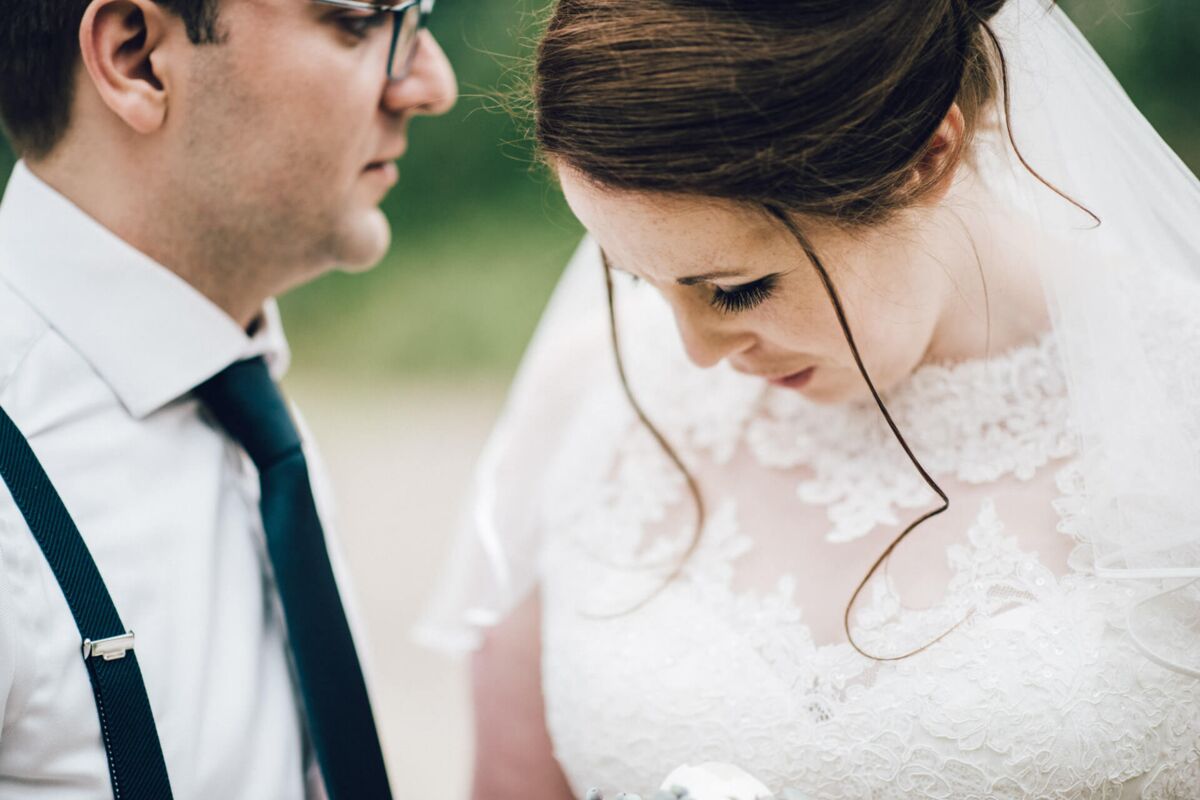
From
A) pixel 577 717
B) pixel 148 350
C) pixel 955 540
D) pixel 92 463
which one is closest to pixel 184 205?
pixel 148 350

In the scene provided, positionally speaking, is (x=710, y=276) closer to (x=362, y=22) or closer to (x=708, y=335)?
(x=708, y=335)

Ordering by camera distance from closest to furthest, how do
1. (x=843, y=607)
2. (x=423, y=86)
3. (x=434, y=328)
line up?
(x=843, y=607) → (x=423, y=86) → (x=434, y=328)

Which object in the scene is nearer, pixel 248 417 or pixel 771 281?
pixel 771 281

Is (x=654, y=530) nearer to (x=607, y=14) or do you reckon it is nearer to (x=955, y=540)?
(x=955, y=540)

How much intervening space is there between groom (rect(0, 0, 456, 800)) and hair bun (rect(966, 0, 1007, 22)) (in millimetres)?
1034

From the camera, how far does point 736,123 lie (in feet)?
4.67

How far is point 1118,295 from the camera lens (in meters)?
1.69

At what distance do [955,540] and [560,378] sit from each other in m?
0.94

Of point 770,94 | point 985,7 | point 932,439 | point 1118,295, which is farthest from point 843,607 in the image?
point 985,7

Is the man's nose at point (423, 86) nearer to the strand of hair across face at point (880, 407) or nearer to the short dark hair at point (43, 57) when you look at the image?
the short dark hair at point (43, 57)

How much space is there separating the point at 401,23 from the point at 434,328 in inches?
217

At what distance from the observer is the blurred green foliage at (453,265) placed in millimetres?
7371

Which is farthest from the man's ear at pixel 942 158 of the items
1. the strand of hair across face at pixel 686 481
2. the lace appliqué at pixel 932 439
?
the strand of hair across face at pixel 686 481

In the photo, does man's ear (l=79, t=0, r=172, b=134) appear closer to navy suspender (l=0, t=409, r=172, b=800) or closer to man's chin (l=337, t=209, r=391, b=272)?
man's chin (l=337, t=209, r=391, b=272)
